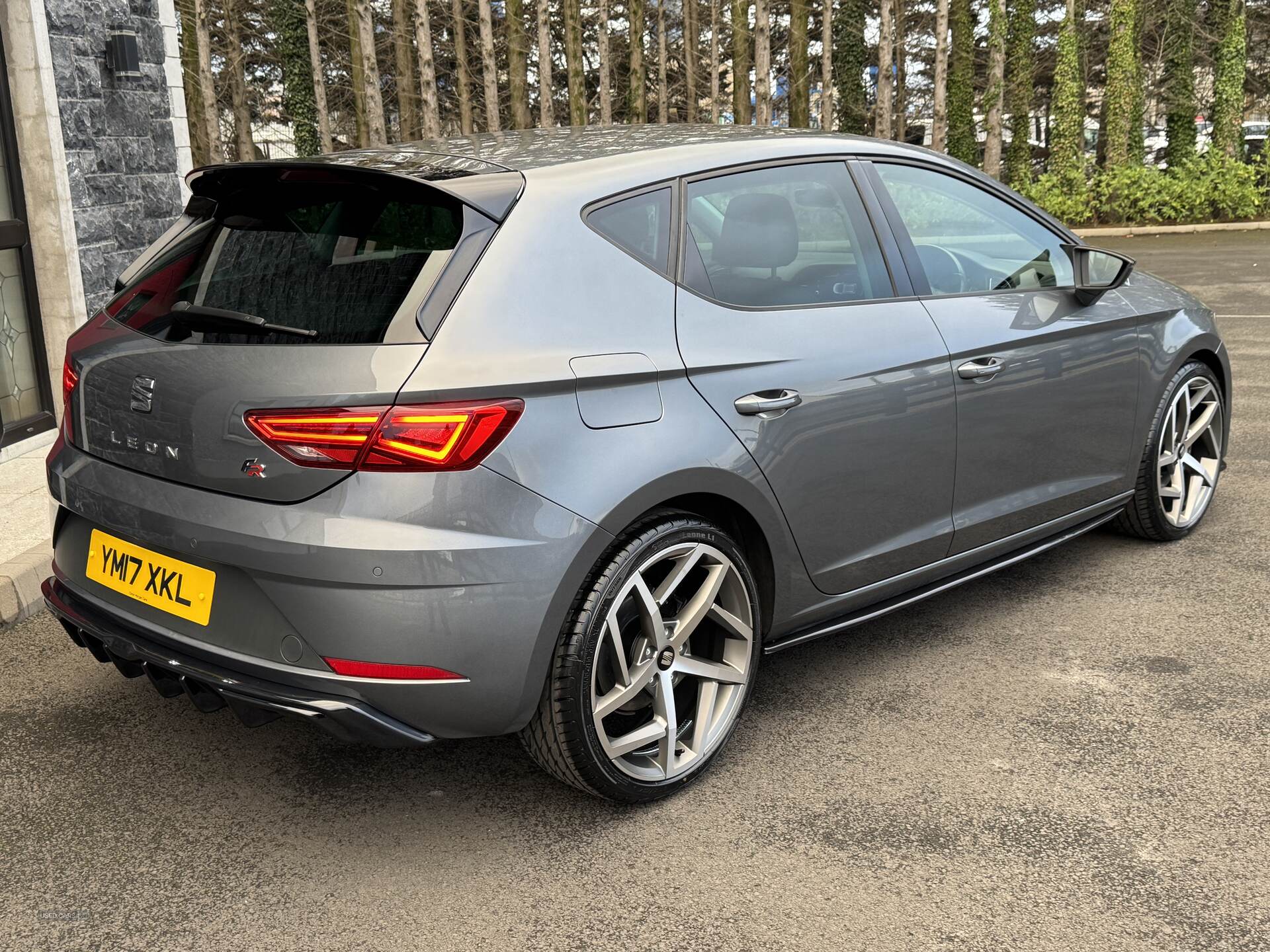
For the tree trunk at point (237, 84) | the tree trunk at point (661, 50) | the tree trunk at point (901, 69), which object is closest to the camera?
the tree trunk at point (901, 69)

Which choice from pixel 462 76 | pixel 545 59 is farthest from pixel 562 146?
pixel 462 76

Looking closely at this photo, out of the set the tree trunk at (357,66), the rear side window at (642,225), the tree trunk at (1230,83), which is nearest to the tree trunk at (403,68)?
the tree trunk at (357,66)

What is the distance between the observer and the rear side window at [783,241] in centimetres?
330

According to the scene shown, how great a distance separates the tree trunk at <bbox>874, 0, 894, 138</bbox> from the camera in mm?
24844

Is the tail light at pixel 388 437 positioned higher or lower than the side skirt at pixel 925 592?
higher

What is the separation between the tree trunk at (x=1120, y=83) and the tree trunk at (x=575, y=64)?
10.9 metres

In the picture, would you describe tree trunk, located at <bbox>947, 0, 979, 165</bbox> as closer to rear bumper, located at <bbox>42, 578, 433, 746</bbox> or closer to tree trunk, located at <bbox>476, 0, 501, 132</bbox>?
tree trunk, located at <bbox>476, 0, 501, 132</bbox>

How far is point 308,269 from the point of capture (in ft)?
9.64

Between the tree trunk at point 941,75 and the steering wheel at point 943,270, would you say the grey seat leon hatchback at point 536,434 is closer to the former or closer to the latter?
the steering wheel at point 943,270

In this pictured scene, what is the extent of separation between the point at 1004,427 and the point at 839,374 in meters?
0.83

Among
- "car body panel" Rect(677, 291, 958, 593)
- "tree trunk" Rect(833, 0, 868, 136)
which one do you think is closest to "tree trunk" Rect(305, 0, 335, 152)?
"tree trunk" Rect(833, 0, 868, 136)

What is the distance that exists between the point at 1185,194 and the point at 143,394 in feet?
78.3

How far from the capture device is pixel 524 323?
284 centimetres

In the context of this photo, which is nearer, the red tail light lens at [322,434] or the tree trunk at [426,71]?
the red tail light lens at [322,434]
